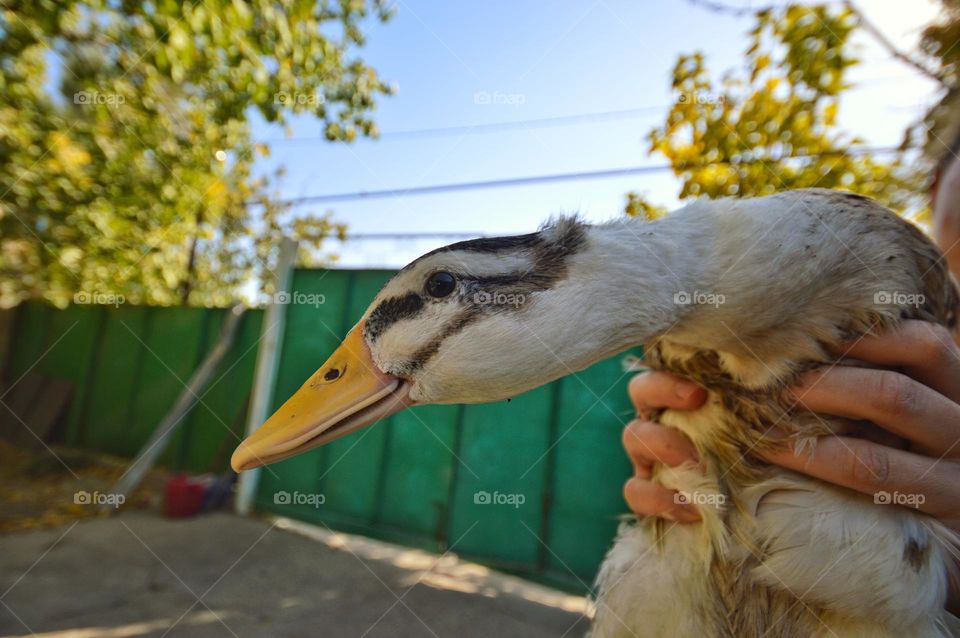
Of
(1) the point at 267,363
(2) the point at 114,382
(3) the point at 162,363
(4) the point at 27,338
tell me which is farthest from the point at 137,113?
(4) the point at 27,338

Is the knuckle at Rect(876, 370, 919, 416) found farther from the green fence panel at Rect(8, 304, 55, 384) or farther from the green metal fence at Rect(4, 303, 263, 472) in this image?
the green fence panel at Rect(8, 304, 55, 384)

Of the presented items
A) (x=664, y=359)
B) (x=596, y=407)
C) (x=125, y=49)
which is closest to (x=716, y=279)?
(x=664, y=359)

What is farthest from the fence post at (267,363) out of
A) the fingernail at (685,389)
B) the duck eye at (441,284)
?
the fingernail at (685,389)

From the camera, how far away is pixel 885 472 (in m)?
1.30

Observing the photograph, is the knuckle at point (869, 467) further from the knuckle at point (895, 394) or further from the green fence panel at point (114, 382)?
the green fence panel at point (114, 382)

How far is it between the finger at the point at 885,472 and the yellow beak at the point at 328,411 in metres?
1.14

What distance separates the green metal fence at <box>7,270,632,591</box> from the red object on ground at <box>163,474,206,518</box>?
2.18 ft

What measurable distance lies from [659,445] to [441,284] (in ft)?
3.07

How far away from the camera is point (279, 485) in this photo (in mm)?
5871

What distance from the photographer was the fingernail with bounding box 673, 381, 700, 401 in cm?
158

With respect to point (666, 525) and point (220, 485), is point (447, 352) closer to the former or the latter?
point (666, 525)

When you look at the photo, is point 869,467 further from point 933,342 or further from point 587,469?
point 587,469

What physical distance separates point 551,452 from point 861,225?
153 inches

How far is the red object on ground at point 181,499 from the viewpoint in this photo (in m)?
5.48
